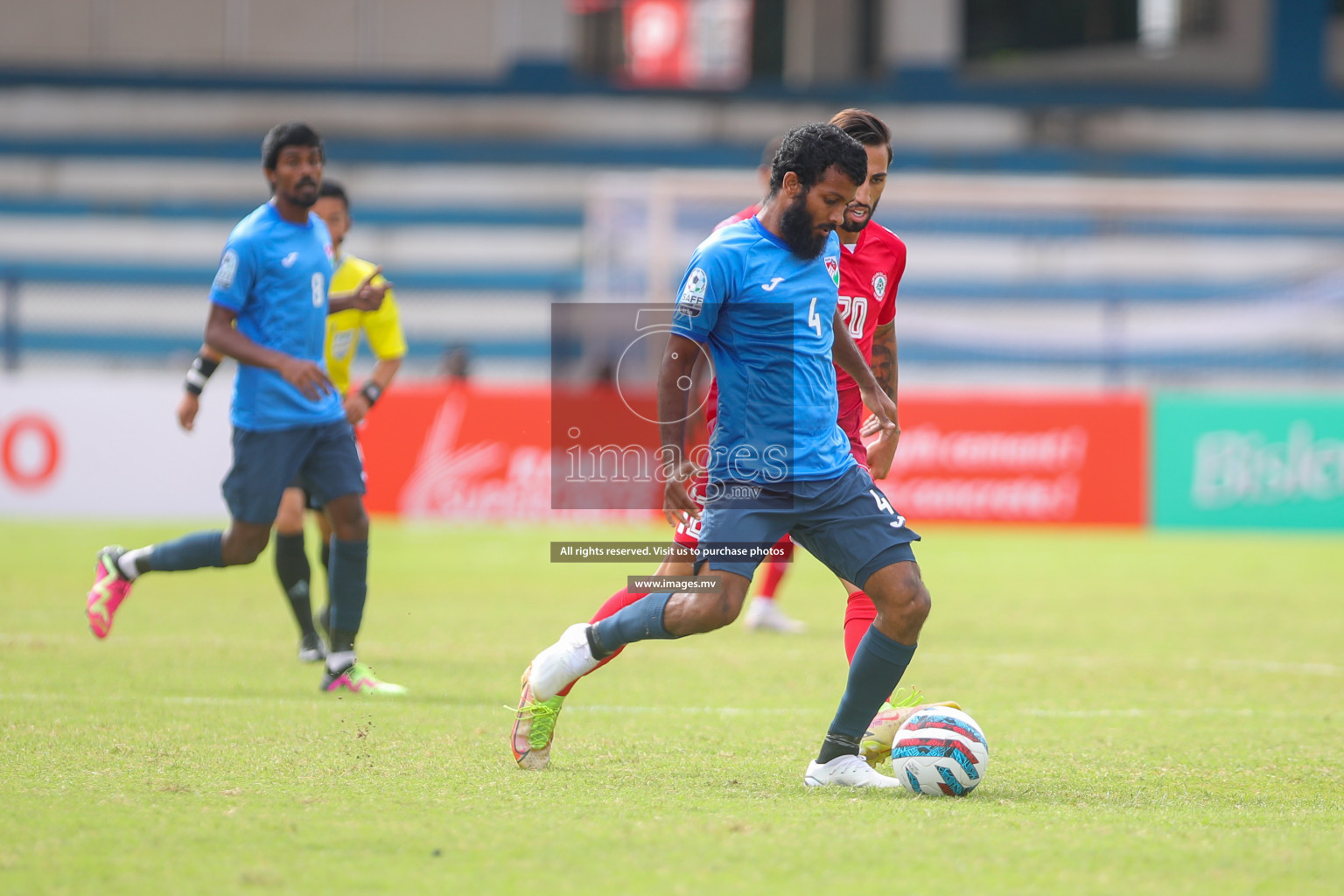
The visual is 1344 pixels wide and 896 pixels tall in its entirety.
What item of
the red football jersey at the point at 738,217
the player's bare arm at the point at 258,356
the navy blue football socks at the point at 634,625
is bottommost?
the navy blue football socks at the point at 634,625

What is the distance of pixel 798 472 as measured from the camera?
4699 mm

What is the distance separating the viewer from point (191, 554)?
668 cm

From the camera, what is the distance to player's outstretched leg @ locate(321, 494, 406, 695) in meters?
6.57

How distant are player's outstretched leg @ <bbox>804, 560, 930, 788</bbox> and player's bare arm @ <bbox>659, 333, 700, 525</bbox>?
63cm

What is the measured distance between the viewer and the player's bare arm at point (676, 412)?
15.0 ft

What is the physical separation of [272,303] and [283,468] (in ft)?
2.26

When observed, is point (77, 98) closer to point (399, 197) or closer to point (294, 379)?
point (399, 197)

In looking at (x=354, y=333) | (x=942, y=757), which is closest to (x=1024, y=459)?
(x=354, y=333)

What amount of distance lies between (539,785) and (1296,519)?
12.7 metres

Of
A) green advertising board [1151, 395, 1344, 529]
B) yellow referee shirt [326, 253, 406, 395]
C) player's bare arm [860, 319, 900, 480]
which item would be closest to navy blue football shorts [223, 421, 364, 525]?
yellow referee shirt [326, 253, 406, 395]

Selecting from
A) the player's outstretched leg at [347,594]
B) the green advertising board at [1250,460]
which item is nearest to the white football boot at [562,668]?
the player's outstretched leg at [347,594]

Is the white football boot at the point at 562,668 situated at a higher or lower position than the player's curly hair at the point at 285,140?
lower

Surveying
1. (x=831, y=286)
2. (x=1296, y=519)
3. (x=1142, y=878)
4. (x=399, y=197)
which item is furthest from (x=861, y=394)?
(x=399, y=197)

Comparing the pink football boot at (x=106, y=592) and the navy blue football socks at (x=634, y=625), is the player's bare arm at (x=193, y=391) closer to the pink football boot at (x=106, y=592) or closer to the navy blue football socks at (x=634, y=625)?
the pink football boot at (x=106, y=592)
